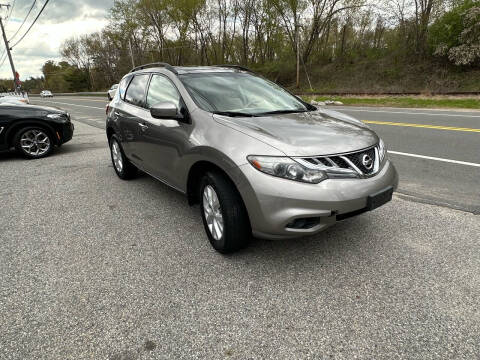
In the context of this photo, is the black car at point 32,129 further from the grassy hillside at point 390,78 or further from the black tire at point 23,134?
the grassy hillside at point 390,78

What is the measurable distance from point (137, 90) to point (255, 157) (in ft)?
8.49

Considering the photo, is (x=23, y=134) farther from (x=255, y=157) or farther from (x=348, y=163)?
(x=348, y=163)

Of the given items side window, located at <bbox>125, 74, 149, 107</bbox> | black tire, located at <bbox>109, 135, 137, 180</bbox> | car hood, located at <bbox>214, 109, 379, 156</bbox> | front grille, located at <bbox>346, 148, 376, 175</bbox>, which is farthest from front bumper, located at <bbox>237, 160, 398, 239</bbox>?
black tire, located at <bbox>109, 135, 137, 180</bbox>

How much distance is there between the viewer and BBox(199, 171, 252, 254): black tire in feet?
8.07

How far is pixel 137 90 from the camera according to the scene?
417 centimetres

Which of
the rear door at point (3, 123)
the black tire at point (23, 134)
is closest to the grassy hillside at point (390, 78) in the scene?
the black tire at point (23, 134)

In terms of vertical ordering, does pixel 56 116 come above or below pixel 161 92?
below

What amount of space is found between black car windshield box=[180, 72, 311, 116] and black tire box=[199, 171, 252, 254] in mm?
693

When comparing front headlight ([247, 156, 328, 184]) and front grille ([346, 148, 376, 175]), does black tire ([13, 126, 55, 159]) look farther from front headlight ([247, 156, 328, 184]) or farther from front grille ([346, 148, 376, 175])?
front grille ([346, 148, 376, 175])

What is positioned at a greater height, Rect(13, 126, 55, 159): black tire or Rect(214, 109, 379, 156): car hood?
Rect(214, 109, 379, 156): car hood

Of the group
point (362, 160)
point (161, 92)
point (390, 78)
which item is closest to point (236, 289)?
point (362, 160)

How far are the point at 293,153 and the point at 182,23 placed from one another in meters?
43.5

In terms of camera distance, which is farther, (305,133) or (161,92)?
(161,92)

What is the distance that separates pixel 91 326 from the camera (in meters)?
2.04
